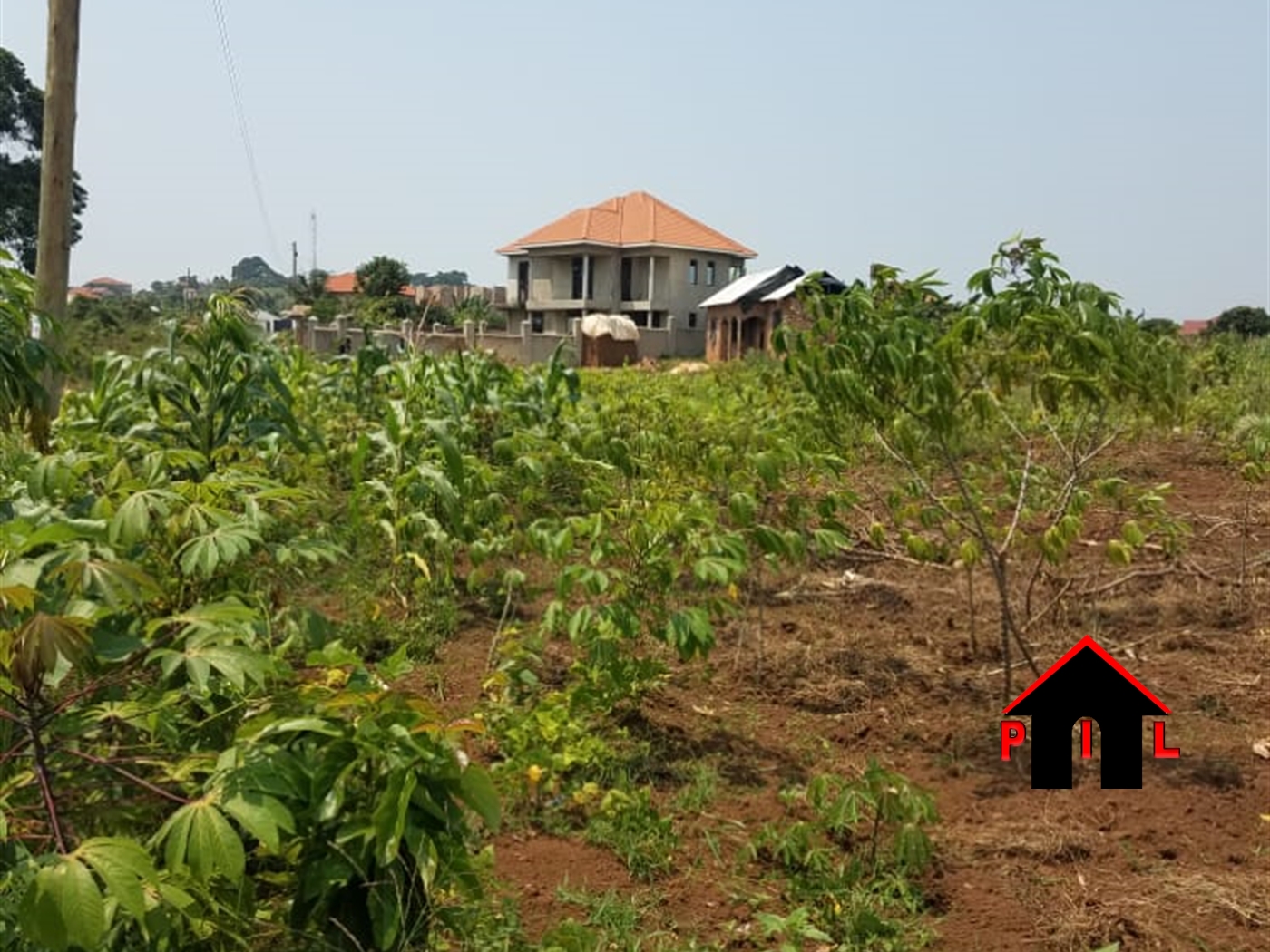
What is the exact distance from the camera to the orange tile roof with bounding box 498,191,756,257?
3600 centimetres

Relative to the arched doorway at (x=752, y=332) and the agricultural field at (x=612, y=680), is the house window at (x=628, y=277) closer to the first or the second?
the arched doorway at (x=752, y=332)

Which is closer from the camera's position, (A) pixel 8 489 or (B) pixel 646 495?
(A) pixel 8 489

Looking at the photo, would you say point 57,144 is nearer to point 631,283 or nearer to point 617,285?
point 617,285

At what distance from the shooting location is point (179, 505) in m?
2.27

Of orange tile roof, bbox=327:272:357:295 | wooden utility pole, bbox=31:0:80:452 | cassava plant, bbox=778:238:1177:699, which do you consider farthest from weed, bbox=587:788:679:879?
orange tile roof, bbox=327:272:357:295

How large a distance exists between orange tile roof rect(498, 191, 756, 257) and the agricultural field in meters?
31.0

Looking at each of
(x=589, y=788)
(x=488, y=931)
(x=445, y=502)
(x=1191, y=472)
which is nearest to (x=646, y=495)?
(x=445, y=502)

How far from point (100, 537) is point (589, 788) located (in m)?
1.48

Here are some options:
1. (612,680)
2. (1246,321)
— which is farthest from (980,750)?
(1246,321)

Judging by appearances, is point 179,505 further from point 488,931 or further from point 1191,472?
point 1191,472

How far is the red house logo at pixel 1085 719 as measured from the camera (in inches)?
110

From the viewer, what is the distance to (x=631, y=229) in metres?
36.7

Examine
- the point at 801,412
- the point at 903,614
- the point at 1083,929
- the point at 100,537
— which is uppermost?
the point at 801,412

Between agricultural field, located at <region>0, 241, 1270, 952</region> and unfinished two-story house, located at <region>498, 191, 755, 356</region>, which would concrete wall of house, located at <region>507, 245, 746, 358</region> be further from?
agricultural field, located at <region>0, 241, 1270, 952</region>
